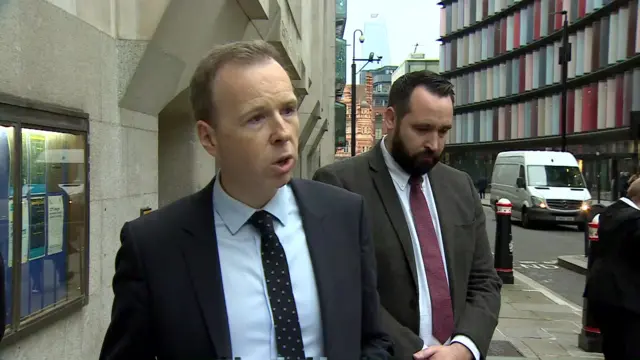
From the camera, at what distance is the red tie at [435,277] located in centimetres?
234

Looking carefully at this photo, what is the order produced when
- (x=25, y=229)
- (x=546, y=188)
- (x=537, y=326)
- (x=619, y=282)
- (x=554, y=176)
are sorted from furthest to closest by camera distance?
(x=554, y=176) < (x=546, y=188) < (x=537, y=326) < (x=619, y=282) < (x=25, y=229)

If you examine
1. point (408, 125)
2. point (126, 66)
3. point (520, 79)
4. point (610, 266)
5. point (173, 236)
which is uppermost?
point (520, 79)

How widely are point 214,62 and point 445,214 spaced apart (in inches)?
51.5

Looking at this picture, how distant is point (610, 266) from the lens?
375cm

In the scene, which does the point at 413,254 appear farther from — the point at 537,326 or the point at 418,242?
the point at 537,326

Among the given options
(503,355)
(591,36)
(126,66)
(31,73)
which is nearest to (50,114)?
(31,73)

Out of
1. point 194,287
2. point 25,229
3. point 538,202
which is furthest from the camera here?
point 538,202

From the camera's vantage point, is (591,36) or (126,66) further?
(591,36)

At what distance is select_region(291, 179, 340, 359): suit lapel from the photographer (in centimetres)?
152

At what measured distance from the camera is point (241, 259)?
1553 millimetres

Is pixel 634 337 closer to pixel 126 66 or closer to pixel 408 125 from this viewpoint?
pixel 408 125

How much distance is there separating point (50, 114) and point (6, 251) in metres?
0.81

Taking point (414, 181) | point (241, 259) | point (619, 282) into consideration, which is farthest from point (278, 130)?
point (619, 282)

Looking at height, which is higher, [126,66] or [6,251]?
[126,66]
